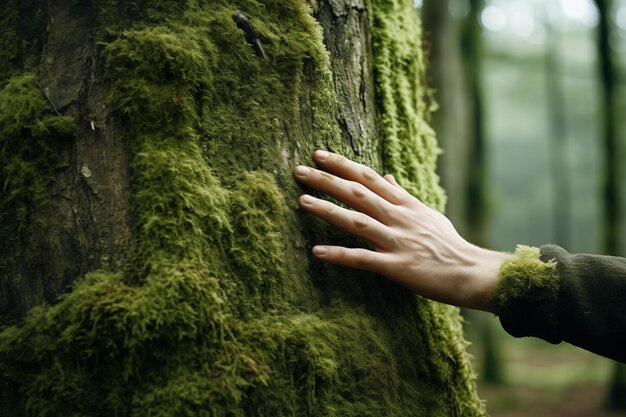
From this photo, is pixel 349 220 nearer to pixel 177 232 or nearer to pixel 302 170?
pixel 302 170

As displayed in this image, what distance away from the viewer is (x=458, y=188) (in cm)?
946

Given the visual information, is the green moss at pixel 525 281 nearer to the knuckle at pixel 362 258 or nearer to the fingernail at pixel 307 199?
the knuckle at pixel 362 258

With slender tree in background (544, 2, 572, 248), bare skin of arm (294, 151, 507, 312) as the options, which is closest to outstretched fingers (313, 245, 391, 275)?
bare skin of arm (294, 151, 507, 312)

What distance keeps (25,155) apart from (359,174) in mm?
1172

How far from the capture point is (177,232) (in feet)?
5.48

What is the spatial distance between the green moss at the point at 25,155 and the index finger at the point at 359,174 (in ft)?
2.91

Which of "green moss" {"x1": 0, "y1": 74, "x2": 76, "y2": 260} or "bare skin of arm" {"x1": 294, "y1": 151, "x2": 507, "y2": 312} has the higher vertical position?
"green moss" {"x1": 0, "y1": 74, "x2": 76, "y2": 260}

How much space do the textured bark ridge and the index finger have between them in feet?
0.26

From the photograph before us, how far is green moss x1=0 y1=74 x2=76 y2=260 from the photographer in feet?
5.65

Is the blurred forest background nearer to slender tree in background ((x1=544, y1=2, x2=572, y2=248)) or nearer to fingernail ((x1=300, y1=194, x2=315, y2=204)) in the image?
slender tree in background ((x1=544, y1=2, x2=572, y2=248))

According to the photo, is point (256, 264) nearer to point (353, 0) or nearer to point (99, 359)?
point (99, 359)

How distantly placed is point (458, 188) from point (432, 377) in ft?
25.2

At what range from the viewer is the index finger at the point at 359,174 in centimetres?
201

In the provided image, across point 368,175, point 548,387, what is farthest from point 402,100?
point 548,387
